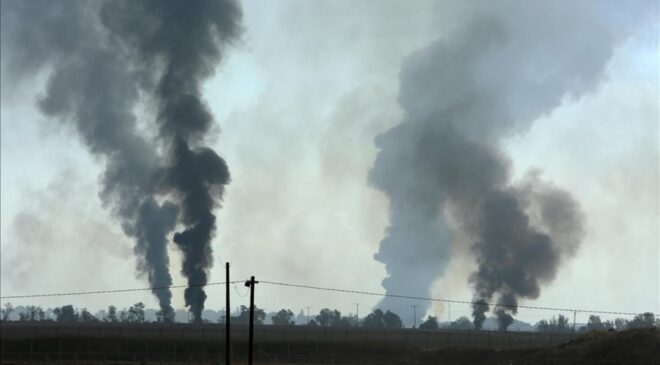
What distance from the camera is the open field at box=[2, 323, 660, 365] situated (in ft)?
225

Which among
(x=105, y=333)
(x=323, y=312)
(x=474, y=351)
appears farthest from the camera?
(x=323, y=312)

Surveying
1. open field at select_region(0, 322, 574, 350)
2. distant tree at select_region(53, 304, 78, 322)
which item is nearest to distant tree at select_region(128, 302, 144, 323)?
distant tree at select_region(53, 304, 78, 322)

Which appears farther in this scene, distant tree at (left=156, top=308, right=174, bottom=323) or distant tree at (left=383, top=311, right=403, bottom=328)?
distant tree at (left=383, top=311, right=403, bottom=328)

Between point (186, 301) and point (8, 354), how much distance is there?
155ft

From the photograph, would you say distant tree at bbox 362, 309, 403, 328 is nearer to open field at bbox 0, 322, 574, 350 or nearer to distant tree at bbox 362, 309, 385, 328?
distant tree at bbox 362, 309, 385, 328

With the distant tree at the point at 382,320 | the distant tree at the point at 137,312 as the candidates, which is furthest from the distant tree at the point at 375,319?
the distant tree at the point at 137,312

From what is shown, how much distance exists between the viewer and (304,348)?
88.8 metres

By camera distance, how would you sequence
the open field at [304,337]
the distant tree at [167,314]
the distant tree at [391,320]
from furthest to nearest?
the distant tree at [391,320]
the distant tree at [167,314]
the open field at [304,337]

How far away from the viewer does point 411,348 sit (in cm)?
8600

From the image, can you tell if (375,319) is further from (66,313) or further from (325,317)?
A: (66,313)

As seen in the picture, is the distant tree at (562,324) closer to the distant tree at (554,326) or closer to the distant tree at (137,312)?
the distant tree at (554,326)

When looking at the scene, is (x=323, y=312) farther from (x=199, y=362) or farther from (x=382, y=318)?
(x=199, y=362)

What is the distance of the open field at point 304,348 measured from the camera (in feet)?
225

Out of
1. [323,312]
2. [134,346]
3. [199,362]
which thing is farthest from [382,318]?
[199,362]
